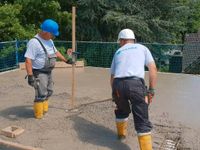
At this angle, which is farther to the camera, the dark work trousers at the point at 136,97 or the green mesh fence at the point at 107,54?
the green mesh fence at the point at 107,54

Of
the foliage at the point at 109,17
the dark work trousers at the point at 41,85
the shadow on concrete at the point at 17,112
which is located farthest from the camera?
the foliage at the point at 109,17

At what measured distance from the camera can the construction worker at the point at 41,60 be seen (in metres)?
6.29

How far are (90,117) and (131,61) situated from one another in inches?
84.9

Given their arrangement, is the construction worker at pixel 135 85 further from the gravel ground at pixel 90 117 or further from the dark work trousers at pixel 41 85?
the dark work trousers at pixel 41 85

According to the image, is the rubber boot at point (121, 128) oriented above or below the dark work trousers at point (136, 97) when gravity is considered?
below

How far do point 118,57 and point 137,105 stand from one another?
0.72 m

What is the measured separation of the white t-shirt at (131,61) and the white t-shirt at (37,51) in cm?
170

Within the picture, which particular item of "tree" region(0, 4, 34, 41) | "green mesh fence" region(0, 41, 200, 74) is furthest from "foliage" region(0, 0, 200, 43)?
"green mesh fence" region(0, 41, 200, 74)

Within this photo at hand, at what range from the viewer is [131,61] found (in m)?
5.11

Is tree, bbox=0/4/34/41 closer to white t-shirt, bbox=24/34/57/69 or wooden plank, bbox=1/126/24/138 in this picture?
white t-shirt, bbox=24/34/57/69

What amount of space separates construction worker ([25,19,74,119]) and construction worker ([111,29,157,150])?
5.22 feet

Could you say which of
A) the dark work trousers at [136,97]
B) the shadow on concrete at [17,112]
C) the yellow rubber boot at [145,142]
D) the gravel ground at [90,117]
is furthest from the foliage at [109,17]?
the yellow rubber boot at [145,142]

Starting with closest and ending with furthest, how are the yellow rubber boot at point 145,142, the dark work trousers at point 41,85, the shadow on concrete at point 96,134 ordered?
the yellow rubber boot at point 145,142 → the shadow on concrete at point 96,134 → the dark work trousers at point 41,85

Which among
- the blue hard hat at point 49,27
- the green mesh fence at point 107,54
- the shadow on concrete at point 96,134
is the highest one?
the blue hard hat at point 49,27
